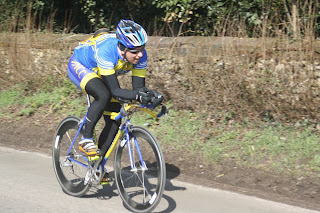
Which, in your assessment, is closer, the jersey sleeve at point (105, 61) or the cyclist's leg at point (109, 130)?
the jersey sleeve at point (105, 61)

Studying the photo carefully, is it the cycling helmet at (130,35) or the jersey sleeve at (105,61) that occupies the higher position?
the cycling helmet at (130,35)

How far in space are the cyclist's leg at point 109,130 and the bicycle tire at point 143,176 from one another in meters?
0.28

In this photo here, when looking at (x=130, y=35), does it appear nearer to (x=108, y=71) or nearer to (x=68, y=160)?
(x=108, y=71)

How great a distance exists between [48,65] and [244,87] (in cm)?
449

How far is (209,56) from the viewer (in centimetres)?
815

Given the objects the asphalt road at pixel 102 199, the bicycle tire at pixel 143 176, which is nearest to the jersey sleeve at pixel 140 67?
the bicycle tire at pixel 143 176

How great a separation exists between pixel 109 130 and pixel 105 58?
89cm

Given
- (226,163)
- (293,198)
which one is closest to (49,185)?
(226,163)

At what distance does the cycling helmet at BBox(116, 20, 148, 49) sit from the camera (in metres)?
4.72

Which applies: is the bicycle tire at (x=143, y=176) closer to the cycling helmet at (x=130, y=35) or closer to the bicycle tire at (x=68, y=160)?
the bicycle tire at (x=68, y=160)

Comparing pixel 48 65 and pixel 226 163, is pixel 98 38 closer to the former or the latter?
pixel 226 163

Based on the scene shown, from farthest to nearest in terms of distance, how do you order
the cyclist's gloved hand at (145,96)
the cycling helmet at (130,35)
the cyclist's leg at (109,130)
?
the cyclist's leg at (109,130) → the cycling helmet at (130,35) → the cyclist's gloved hand at (145,96)

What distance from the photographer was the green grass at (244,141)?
245 inches

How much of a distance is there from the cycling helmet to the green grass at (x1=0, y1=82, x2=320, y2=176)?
2.37m
